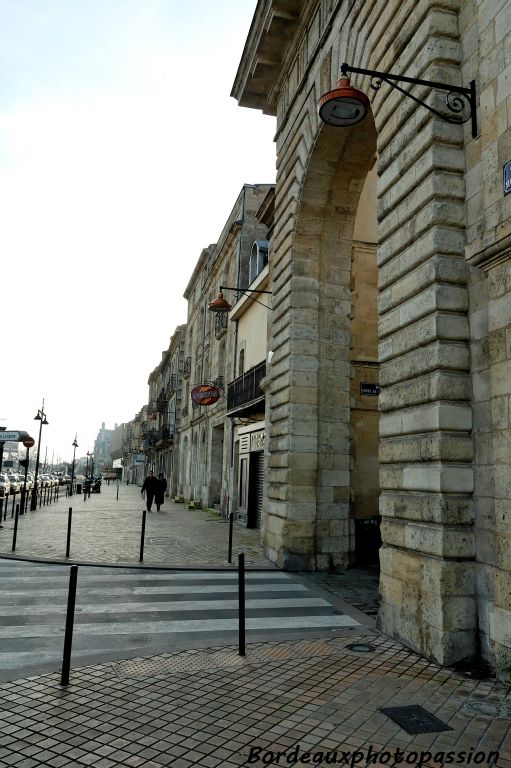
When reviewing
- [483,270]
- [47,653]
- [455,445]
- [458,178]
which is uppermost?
[458,178]

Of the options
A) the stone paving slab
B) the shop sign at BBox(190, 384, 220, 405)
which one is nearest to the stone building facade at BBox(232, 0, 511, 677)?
the stone paving slab

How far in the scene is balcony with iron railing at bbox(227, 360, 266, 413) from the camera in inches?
673

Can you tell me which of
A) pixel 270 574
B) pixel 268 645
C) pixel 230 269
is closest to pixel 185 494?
pixel 230 269

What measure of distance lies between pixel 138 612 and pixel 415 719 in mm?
4085

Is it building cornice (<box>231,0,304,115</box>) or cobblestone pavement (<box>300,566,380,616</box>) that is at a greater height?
building cornice (<box>231,0,304,115</box>)

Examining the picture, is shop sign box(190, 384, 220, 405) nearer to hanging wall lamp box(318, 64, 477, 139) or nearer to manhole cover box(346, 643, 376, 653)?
hanging wall lamp box(318, 64, 477, 139)

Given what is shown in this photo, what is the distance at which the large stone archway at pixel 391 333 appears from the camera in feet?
18.9

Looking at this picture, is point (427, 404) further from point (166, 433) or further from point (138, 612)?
point (166, 433)

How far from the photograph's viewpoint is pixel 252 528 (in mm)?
18719

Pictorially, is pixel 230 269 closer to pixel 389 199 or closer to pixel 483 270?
pixel 389 199

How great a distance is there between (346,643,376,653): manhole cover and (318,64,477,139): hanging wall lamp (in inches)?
221

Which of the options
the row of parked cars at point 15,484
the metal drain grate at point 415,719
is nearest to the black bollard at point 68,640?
the metal drain grate at point 415,719

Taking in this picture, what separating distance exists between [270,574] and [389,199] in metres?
6.68

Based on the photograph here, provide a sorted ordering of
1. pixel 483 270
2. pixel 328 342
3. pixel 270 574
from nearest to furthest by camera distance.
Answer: pixel 483 270 → pixel 270 574 → pixel 328 342
